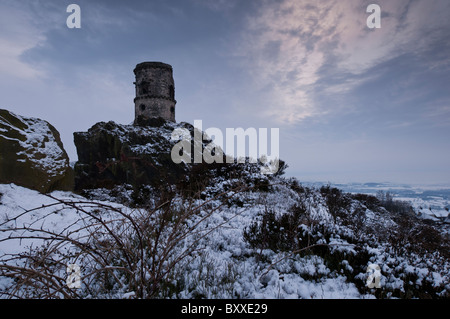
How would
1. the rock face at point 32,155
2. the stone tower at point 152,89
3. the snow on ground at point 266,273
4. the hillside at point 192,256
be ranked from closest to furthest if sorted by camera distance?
the hillside at point 192,256 → the snow on ground at point 266,273 → the rock face at point 32,155 → the stone tower at point 152,89

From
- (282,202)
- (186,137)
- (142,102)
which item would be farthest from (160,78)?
(282,202)

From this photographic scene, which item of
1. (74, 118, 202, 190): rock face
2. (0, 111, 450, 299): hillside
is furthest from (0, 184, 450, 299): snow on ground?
(74, 118, 202, 190): rock face

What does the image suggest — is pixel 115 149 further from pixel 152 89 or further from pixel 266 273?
pixel 266 273

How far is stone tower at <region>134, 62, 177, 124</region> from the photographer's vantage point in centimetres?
2445

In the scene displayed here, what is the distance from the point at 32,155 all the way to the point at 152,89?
1867 centimetres

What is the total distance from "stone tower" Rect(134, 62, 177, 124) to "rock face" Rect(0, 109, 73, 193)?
16150 mm

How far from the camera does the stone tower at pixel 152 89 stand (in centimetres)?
2445

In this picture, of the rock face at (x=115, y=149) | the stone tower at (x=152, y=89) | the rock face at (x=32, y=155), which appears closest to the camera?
the rock face at (x=32, y=155)

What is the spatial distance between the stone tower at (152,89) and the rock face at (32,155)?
16150 millimetres

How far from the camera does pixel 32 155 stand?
757 cm

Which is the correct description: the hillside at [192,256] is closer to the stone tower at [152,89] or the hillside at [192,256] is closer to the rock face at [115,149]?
the rock face at [115,149]

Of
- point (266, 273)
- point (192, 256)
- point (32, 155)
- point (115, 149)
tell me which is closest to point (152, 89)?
point (115, 149)

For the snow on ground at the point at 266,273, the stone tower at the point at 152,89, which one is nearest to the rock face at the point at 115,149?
the stone tower at the point at 152,89
